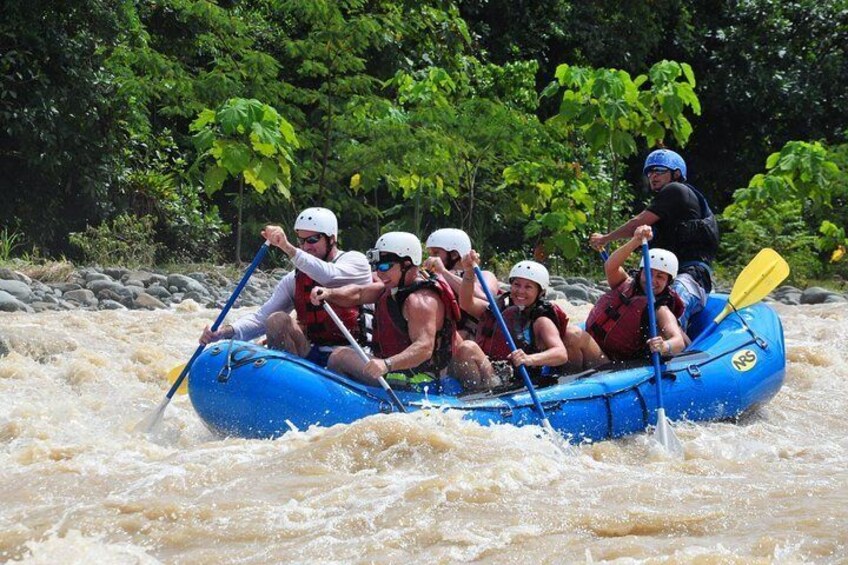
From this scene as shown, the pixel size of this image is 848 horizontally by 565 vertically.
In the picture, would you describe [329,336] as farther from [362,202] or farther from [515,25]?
[515,25]

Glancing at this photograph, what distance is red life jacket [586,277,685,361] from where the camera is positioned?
277 inches

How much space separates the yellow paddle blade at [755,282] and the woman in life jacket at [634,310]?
0.52 m

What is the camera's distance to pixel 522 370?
20.3ft

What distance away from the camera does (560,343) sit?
256 inches

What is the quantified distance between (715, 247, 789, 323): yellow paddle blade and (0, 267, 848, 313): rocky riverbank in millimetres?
4750

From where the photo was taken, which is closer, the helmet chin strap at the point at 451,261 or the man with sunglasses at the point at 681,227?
the helmet chin strap at the point at 451,261

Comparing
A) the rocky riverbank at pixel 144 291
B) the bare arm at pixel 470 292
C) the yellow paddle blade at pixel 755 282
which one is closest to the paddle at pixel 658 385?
the yellow paddle blade at pixel 755 282

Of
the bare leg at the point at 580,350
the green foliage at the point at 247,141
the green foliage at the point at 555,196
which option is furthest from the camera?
the green foliage at the point at 555,196

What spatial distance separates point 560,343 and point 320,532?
2333 mm

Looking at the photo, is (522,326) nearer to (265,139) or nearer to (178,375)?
(178,375)

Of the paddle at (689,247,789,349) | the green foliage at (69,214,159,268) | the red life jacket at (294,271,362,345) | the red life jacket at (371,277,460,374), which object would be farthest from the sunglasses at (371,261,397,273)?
the green foliage at (69,214,159,268)

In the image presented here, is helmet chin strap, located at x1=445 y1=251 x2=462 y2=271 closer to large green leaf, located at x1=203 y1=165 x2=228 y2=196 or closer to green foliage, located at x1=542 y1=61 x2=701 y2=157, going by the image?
large green leaf, located at x1=203 y1=165 x2=228 y2=196

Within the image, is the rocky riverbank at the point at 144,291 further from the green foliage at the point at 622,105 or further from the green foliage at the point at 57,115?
the green foliage at the point at 57,115

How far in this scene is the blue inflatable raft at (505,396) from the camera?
5.95 metres
